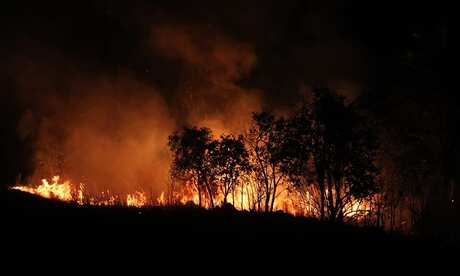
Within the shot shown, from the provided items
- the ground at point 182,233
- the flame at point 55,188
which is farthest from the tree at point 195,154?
the flame at point 55,188

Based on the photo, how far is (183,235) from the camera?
16625mm

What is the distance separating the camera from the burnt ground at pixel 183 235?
48.6 feet

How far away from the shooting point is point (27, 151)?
45.0 meters

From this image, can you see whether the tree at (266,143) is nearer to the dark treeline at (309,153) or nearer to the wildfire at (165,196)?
the dark treeline at (309,153)

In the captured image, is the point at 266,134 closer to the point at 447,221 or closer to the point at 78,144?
the point at 447,221

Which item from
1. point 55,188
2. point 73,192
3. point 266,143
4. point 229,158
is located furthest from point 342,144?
point 55,188

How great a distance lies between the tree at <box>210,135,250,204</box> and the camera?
30.2m

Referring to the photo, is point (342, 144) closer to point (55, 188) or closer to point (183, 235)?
point (183, 235)

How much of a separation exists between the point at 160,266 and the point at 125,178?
34017 mm

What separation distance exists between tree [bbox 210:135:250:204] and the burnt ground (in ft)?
27.9

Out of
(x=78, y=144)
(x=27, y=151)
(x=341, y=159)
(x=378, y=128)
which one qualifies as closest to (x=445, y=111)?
(x=378, y=128)

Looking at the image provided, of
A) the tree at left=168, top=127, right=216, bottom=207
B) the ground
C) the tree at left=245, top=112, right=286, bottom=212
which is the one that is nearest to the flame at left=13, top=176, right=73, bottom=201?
the tree at left=168, top=127, right=216, bottom=207

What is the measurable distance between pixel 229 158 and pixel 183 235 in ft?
47.0

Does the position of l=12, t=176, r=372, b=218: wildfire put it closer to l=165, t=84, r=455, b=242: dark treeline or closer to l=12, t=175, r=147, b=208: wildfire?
l=12, t=175, r=147, b=208: wildfire
